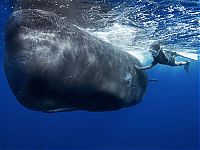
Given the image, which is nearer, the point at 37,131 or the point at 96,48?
the point at 96,48

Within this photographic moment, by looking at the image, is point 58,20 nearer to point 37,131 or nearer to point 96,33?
point 96,33

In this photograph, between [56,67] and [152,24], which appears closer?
[56,67]

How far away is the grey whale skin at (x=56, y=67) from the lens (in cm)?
680

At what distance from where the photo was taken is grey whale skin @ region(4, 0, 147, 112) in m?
6.80

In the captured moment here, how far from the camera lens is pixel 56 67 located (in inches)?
277

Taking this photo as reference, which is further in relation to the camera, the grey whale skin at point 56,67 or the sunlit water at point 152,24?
the sunlit water at point 152,24

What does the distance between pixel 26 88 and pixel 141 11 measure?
8843 millimetres

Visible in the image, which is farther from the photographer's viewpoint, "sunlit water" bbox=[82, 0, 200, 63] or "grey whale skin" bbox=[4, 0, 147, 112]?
"sunlit water" bbox=[82, 0, 200, 63]

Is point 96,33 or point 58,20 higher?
point 58,20

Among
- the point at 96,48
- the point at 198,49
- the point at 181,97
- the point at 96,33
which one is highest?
the point at 96,48

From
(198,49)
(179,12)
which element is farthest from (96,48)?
(198,49)

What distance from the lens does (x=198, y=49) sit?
25.0 m

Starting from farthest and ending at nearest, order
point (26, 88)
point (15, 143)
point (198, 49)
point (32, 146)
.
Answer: point (15, 143), point (32, 146), point (198, 49), point (26, 88)

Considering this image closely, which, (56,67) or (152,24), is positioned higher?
(56,67)
